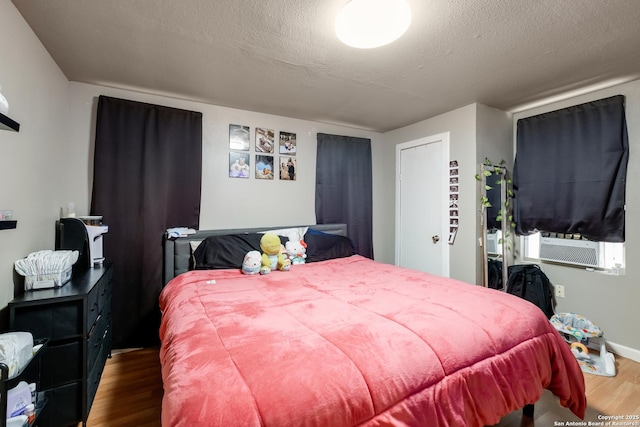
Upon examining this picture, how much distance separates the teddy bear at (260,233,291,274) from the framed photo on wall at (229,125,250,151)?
1.14 m

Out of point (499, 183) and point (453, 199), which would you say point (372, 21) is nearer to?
point (453, 199)

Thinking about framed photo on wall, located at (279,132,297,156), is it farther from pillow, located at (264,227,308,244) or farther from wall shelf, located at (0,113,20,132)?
wall shelf, located at (0,113,20,132)

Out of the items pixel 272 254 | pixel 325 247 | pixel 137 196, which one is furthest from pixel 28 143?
pixel 325 247

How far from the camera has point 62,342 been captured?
161 cm

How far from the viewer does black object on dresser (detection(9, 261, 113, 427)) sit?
1542 millimetres

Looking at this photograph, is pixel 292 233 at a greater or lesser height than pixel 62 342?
greater

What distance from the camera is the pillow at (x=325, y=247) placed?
3.01 meters

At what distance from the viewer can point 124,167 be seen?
2607 mm

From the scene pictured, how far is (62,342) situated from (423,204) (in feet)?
11.3

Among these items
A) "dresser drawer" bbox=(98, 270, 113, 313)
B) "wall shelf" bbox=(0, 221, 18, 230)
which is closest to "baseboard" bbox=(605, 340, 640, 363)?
"dresser drawer" bbox=(98, 270, 113, 313)

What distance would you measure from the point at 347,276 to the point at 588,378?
6.33 ft

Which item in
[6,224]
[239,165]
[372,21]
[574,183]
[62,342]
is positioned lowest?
[62,342]

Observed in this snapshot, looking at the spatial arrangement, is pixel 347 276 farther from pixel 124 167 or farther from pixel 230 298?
pixel 124 167

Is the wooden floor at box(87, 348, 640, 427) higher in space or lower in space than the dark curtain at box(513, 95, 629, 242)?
lower
